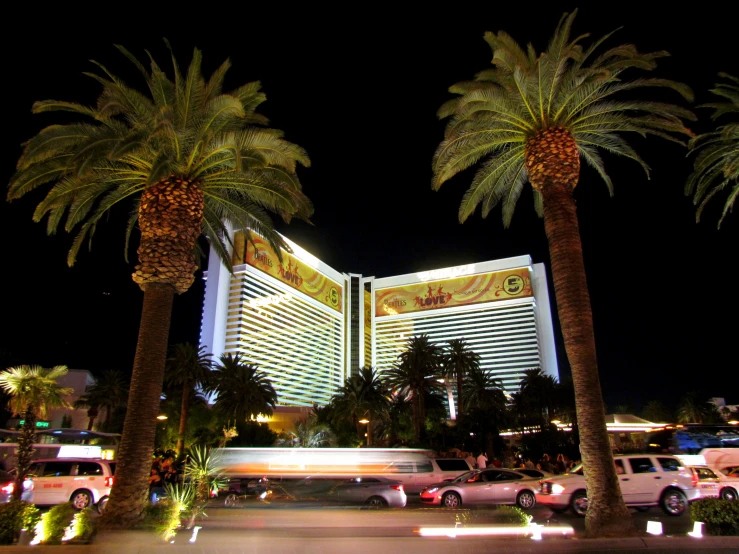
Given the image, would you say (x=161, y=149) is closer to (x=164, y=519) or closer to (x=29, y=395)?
(x=164, y=519)

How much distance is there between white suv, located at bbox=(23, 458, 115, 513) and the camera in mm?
17953

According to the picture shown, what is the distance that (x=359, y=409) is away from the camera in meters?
56.8

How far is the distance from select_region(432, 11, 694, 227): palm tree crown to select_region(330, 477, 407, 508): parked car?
390 inches

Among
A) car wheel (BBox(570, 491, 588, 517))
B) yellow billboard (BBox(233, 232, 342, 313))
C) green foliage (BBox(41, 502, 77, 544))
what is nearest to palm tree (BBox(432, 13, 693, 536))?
car wheel (BBox(570, 491, 588, 517))

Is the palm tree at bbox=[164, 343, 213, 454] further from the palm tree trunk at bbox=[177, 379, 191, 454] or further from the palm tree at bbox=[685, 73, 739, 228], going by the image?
the palm tree at bbox=[685, 73, 739, 228]

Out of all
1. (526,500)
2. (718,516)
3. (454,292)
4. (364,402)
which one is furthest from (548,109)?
(454,292)

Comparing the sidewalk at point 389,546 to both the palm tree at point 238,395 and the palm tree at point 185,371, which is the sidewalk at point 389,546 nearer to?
the palm tree at point 185,371

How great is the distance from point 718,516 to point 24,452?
18756mm

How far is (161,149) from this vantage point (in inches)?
507

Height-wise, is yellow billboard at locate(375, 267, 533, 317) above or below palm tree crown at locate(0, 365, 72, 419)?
above

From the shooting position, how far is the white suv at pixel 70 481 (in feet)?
58.9

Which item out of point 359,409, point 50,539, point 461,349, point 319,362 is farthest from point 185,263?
point 319,362

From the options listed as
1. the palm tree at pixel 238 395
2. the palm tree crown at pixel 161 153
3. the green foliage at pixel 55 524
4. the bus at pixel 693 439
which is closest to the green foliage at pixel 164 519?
the green foliage at pixel 55 524

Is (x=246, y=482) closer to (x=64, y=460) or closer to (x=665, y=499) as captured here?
(x=64, y=460)
